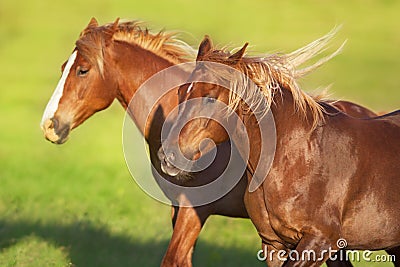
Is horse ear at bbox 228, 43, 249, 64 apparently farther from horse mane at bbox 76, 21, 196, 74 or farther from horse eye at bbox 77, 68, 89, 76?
horse eye at bbox 77, 68, 89, 76

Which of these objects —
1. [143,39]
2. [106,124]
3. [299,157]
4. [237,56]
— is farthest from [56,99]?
[106,124]

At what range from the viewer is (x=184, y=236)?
6.98 metres

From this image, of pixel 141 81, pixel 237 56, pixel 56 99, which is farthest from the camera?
pixel 141 81

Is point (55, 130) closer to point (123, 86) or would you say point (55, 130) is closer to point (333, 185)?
point (123, 86)

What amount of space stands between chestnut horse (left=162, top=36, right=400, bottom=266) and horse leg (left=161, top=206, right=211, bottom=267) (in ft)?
3.19

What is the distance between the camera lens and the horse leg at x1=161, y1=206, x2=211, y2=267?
273 inches

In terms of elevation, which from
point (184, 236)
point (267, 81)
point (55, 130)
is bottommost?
point (184, 236)

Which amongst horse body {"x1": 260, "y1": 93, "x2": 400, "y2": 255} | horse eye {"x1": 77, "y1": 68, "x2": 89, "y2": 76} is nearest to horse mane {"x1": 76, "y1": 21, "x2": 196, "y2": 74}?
horse eye {"x1": 77, "y1": 68, "x2": 89, "y2": 76}

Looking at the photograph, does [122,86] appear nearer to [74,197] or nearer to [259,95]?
[259,95]

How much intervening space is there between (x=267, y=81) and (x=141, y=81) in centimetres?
170

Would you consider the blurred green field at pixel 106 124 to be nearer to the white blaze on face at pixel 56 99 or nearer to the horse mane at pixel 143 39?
the horse mane at pixel 143 39

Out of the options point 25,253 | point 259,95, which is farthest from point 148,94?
point 25,253

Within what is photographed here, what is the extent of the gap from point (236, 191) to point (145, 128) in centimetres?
92

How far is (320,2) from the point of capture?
116 feet
